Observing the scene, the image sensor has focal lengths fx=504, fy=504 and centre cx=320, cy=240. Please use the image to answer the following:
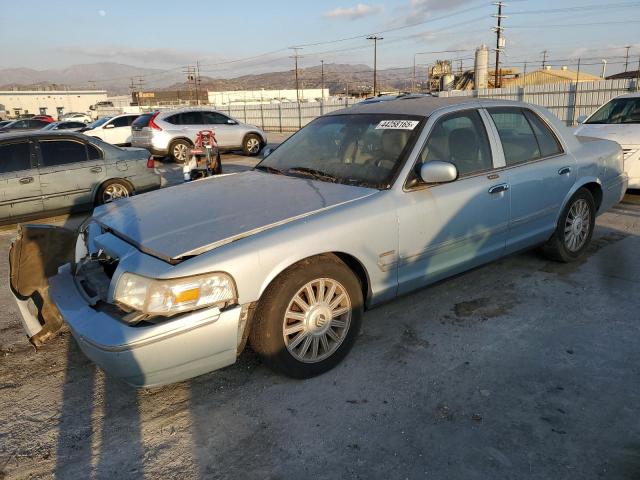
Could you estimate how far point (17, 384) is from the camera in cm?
321

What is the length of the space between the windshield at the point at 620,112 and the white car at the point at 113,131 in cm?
1532

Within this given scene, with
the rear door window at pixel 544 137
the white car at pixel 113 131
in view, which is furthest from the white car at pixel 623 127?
the white car at pixel 113 131

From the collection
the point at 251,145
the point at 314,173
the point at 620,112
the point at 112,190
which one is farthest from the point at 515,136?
the point at 251,145

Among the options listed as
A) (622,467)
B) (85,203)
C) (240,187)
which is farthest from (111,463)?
(85,203)

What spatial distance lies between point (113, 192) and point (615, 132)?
8056 millimetres

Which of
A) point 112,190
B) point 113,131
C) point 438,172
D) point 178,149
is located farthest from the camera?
point 113,131

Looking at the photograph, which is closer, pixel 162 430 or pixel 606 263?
pixel 162 430

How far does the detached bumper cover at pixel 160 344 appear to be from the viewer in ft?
8.16

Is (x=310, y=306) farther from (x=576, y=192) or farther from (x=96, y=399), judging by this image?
(x=576, y=192)

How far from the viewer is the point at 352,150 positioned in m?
3.87

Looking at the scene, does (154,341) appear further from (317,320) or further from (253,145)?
(253,145)

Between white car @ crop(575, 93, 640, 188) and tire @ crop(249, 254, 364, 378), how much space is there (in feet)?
20.6

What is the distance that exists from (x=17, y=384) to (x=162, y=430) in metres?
1.20

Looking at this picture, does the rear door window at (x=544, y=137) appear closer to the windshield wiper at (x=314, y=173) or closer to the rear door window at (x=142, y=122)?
the windshield wiper at (x=314, y=173)
